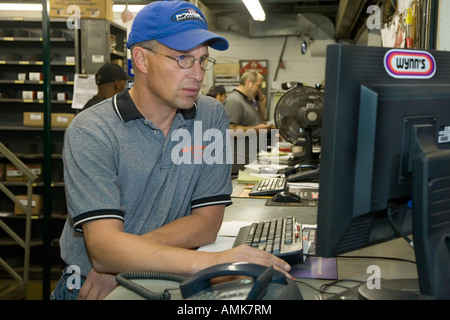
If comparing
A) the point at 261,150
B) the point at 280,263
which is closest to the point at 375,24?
the point at 261,150

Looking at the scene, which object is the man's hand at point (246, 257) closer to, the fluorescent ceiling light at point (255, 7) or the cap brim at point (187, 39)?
the cap brim at point (187, 39)

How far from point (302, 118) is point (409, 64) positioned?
230cm

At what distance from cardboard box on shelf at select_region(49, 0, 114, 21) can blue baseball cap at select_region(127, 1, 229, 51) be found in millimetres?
4286

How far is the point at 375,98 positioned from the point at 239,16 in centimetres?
988

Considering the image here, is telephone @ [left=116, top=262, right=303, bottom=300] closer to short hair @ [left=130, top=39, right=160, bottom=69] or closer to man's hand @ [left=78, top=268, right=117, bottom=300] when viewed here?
man's hand @ [left=78, top=268, right=117, bottom=300]

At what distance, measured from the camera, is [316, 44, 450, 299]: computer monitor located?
0.82 m

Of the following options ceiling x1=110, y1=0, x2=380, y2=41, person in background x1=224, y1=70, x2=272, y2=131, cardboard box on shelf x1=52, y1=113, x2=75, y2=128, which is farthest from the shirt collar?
ceiling x1=110, y1=0, x2=380, y2=41

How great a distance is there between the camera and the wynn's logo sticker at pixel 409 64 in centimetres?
90

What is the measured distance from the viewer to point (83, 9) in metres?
5.46

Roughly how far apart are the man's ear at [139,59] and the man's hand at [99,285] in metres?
0.62

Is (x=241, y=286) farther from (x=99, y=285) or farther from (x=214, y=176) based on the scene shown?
→ (x=214, y=176)

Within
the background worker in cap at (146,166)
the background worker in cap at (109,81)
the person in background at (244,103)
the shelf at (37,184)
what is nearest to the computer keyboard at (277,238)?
the background worker in cap at (146,166)
